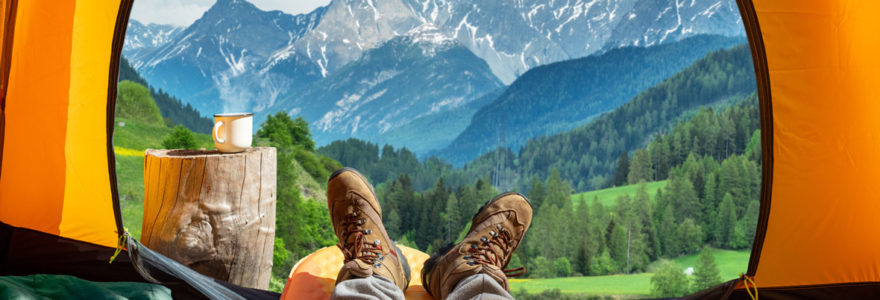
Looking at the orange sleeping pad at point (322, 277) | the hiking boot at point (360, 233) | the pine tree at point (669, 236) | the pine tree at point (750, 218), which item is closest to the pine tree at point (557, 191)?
the pine tree at point (669, 236)

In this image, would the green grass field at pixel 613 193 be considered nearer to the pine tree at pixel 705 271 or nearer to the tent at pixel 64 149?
the pine tree at pixel 705 271

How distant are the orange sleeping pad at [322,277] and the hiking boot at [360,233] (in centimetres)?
8

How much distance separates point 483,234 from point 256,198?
79 cm

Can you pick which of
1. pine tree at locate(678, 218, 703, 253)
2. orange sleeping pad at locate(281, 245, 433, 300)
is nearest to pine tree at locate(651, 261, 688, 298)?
pine tree at locate(678, 218, 703, 253)

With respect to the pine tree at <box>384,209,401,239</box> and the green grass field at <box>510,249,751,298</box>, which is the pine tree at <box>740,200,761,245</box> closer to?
the green grass field at <box>510,249,751,298</box>

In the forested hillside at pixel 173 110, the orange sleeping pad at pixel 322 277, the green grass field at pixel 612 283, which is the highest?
the forested hillside at pixel 173 110

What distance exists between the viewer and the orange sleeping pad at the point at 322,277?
157 cm

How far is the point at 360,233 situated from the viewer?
1547mm

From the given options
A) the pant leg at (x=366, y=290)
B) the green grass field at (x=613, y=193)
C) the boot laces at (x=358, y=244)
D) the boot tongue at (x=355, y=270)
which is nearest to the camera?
the pant leg at (x=366, y=290)

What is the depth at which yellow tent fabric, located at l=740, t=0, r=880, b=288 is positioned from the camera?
1.27 m

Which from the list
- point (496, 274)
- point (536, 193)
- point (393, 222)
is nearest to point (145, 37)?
point (393, 222)

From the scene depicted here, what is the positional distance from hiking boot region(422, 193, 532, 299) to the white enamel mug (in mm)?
749

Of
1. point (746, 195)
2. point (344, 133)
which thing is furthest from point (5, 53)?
point (746, 195)

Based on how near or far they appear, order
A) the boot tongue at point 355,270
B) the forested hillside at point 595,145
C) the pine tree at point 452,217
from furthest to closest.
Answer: the forested hillside at point 595,145, the pine tree at point 452,217, the boot tongue at point 355,270
